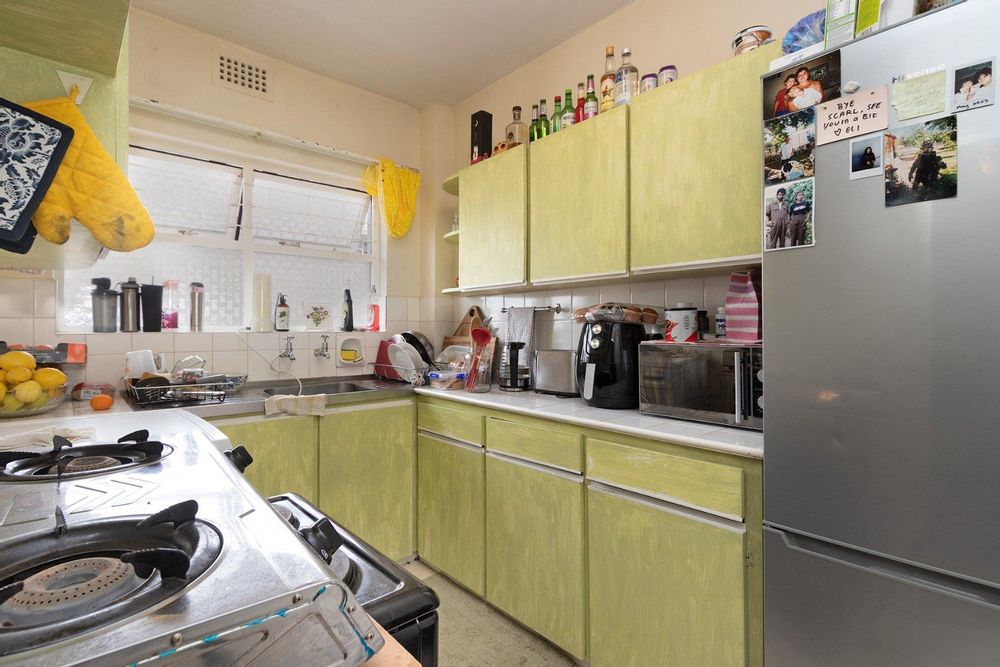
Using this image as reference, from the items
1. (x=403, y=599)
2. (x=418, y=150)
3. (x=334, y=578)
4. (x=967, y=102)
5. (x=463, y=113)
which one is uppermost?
(x=463, y=113)

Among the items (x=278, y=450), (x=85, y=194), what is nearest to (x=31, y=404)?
(x=278, y=450)

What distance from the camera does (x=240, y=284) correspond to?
9.11 feet

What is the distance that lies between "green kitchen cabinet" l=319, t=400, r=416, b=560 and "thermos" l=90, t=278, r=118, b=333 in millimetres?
1110

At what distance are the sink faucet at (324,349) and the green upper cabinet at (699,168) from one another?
1.91m

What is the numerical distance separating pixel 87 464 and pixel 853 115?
184 centimetres

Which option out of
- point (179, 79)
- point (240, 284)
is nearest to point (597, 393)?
point (240, 284)

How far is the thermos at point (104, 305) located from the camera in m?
2.26

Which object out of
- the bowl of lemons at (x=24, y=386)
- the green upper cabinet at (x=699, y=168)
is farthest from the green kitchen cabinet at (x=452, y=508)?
the bowl of lemons at (x=24, y=386)

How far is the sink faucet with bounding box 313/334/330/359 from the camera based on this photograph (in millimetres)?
2906

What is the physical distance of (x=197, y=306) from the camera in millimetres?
2568

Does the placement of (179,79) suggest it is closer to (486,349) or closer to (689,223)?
(486,349)

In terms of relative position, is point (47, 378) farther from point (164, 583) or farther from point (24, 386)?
point (164, 583)

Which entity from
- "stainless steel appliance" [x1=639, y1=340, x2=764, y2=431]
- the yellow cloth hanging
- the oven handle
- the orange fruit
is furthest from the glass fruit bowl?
the oven handle

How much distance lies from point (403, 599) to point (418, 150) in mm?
3272
